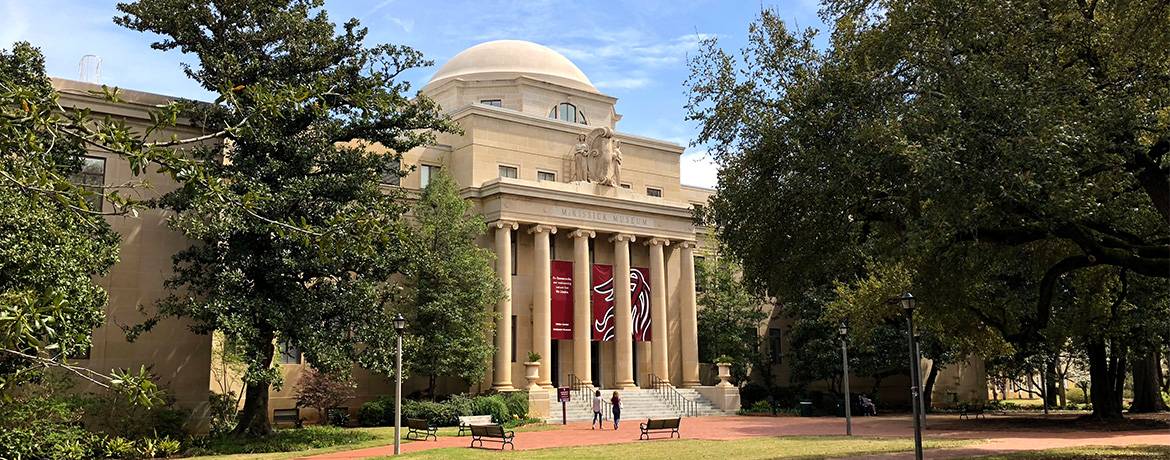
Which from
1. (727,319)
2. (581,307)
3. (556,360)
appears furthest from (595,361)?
(727,319)

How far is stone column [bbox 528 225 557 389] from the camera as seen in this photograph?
4159cm

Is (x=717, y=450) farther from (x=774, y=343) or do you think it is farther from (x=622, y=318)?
(x=774, y=343)

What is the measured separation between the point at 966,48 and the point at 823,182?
3247 millimetres

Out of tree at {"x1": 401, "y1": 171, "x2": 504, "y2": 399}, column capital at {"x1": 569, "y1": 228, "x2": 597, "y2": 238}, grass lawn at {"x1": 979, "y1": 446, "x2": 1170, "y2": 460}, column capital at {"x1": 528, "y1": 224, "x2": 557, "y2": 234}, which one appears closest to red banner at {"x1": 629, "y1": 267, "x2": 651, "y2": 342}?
column capital at {"x1": 569, "y1": 228, "x2": 597, "y2": 238}

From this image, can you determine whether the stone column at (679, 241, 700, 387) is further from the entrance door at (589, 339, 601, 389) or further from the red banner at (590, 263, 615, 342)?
the red banner at (590, 263, 615, 342)

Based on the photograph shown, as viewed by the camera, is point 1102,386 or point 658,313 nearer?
point 1102,386

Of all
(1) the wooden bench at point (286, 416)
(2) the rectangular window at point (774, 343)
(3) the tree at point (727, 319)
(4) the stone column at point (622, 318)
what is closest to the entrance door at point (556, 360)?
(4) the stone column at point (622, 318)

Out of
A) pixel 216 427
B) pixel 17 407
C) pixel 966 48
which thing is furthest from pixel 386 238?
pixel 216 427

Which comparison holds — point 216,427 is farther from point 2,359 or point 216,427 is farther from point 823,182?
point 823,182

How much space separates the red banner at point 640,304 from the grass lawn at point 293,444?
59.8 ft

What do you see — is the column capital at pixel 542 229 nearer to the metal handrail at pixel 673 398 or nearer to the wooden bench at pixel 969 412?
the metal handrail at pixel 673 398

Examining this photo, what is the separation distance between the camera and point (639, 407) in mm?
41375

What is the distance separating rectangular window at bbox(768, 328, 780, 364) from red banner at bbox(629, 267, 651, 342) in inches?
462

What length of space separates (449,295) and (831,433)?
15477 mm
